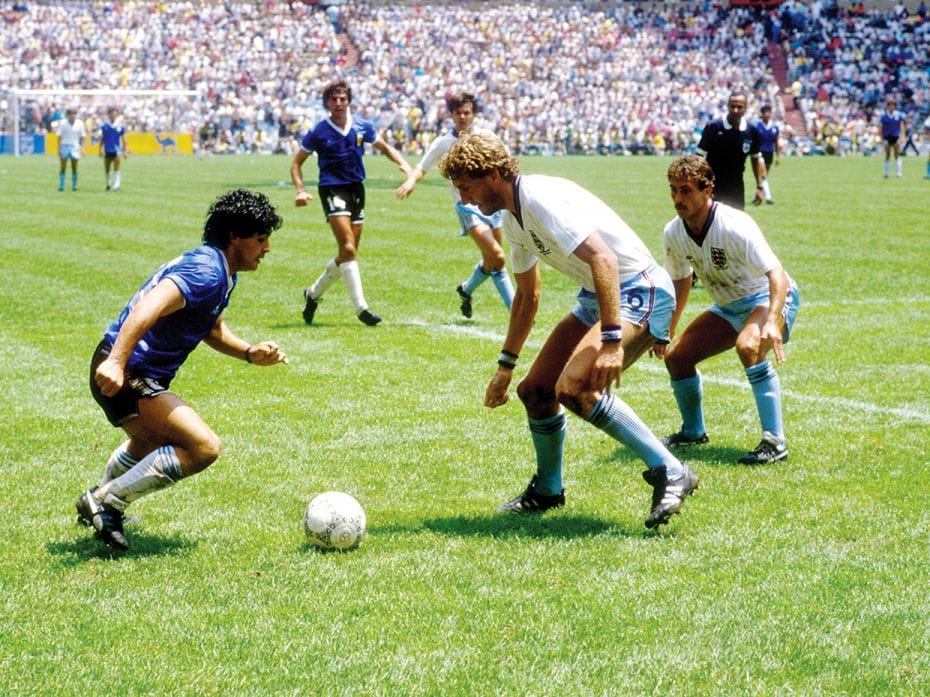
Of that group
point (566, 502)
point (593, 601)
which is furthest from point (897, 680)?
point (566, 502)

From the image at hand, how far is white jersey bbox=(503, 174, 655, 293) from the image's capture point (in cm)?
551

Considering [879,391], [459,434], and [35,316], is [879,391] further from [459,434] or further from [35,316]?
[35,316]

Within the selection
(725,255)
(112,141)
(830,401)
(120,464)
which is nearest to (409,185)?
(830,401)

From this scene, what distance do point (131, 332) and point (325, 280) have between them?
7.18 m

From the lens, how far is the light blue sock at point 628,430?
19.0 ft

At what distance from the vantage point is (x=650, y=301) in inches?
233

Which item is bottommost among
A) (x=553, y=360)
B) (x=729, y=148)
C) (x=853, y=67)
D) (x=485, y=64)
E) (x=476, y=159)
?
(x=553, y=360)

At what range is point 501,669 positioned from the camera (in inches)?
165

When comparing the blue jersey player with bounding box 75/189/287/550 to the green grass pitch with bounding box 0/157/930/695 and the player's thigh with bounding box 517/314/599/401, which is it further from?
the player's thigh with bounding box 517/314/599/401

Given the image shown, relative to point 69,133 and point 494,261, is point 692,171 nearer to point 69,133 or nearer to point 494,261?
point 494,261

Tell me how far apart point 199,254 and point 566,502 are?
2.28 metres

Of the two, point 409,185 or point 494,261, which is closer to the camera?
point 494,261

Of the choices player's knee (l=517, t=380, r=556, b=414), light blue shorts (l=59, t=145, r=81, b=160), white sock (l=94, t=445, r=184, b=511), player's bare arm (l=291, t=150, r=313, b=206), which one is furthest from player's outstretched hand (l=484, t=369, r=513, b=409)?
light blue shorts (l=59, t=145, r=81, b=160)

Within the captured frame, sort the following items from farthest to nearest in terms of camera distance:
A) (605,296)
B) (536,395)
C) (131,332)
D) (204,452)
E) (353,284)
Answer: (353,284)
(536,395)
(204,452)
(605,296)
(131,332)
